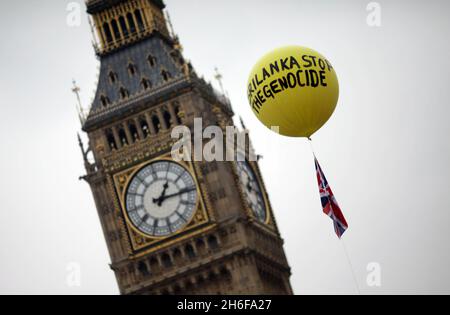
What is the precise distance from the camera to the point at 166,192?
299ft

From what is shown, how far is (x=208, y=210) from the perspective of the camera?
298ft

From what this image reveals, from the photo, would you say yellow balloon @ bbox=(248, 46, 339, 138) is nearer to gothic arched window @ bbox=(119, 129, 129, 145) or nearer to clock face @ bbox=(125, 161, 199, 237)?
clock face @ bbox=(125, 161, 199, 237)

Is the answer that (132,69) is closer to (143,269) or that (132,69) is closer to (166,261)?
(166,261)

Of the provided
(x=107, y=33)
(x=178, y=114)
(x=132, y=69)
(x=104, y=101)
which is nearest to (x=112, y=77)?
(x=132, y=69)

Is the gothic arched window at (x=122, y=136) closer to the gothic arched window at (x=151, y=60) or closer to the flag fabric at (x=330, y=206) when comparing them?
the gothic arched window at (x=151, y=60)

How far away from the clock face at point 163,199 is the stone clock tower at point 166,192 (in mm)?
54

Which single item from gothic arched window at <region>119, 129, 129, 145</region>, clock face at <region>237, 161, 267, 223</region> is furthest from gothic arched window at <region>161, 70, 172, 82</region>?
clock face at <region>237, 161, 267, 223</region>

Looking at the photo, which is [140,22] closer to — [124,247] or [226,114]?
[226,114]

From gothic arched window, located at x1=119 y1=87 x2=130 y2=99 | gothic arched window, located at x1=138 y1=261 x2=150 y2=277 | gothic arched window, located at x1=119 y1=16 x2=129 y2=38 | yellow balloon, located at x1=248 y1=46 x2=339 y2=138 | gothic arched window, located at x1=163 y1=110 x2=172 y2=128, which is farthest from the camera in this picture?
gothic arched window, located at x1=119 y1=16 x2=129 y2=38

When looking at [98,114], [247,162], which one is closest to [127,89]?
[98,114]

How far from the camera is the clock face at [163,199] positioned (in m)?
91.1

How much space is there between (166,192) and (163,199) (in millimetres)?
449

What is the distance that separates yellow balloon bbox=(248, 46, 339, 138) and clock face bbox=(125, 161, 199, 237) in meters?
30.4

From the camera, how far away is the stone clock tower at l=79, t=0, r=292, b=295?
91062 mm
